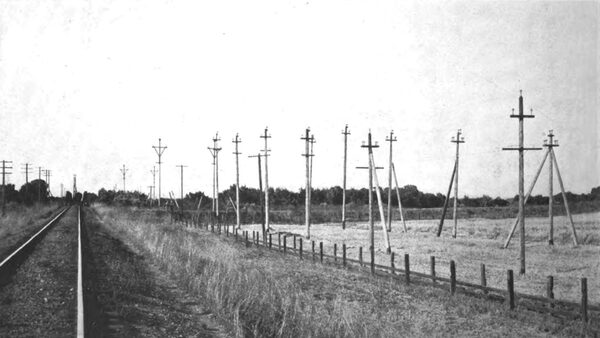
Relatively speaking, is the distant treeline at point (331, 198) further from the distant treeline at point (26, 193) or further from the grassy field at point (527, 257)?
the grassy field at point (527, 257)

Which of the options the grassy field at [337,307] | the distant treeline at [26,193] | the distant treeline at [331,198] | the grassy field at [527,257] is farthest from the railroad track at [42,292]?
the distant treeline at [331,198]

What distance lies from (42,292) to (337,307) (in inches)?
284

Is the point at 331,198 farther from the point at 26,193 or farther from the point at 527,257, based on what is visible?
the point at 527,257

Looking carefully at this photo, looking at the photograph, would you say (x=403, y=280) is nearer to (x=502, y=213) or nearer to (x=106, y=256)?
(x=106, y=256)

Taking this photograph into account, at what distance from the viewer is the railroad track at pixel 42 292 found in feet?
28.6

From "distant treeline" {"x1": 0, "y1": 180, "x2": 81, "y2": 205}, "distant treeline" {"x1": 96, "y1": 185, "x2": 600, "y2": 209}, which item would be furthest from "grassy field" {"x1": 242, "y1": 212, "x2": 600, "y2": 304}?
"distant treeline" {"x1": 0, "y1": 180, "x2": 81, "y2": 205}

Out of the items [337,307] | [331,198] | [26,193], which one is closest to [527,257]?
[337,307]

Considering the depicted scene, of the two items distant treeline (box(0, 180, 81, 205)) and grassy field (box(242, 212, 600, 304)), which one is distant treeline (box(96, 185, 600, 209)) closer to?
distant treeline (box(0, 180, 81, 205))

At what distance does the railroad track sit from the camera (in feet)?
28.6

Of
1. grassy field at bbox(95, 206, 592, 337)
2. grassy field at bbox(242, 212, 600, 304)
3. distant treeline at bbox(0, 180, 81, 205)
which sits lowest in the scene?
grassy field at bbox(242, 212, 600, 304)

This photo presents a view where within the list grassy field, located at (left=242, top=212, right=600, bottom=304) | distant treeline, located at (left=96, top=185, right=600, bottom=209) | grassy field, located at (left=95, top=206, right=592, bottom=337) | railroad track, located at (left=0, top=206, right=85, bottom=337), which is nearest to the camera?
railroad track, located at (left=0, top=206, right=85, bottom=337)

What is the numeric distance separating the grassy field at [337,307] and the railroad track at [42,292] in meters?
2.68

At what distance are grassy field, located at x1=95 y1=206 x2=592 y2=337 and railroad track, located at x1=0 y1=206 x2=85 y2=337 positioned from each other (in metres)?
2.68

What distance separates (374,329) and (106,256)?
11.4m
